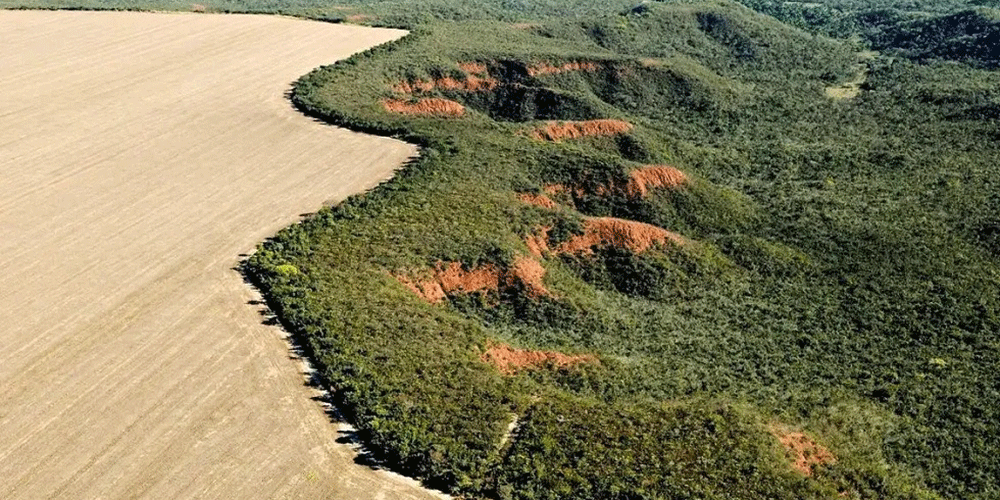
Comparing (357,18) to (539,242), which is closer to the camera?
(539,242)

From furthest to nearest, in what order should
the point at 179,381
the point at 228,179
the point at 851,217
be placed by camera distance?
the point at 851,217 → the point at 228,179 → the point at 179,381

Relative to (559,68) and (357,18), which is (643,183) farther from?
(357,18)

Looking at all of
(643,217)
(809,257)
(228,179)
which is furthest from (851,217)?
(228,179)

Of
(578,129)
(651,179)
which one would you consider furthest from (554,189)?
(578,129)

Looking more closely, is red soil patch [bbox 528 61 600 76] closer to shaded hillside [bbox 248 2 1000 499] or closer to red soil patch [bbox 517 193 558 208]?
shaded hillside [bbox 248 2 1000 499]

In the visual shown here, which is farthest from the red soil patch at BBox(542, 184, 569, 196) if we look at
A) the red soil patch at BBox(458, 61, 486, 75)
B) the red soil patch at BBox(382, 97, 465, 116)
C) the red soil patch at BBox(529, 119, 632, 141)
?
the red soil patch at BBox(458, 61, 486, 75)

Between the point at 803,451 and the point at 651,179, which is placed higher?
the point at 803,451

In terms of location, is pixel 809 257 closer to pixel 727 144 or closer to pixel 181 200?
pixel 727 144
